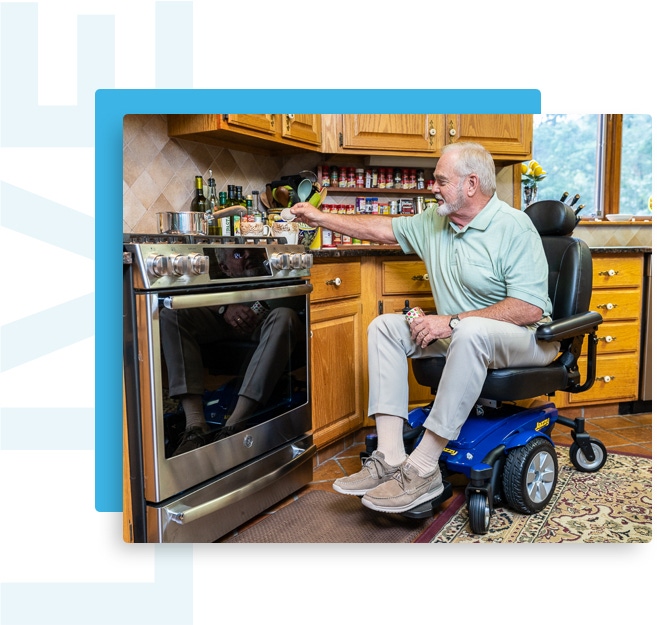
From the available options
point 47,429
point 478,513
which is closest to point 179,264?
point 47,429

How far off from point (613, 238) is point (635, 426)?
34.5 inches

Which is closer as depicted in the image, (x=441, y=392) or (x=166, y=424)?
(x=166, y=424)

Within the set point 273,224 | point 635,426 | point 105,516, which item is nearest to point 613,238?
point 635,426

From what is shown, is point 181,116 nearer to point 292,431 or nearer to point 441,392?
point 292,431

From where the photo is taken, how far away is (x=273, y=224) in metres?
1.91

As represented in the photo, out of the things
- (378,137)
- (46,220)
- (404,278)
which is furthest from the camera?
(378,137)

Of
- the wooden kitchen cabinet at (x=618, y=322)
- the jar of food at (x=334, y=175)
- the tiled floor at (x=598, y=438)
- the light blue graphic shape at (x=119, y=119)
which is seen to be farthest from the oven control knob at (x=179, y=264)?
the wooden kitchen cabinet at (x=618, y=322)

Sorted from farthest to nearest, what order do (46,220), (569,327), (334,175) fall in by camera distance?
1. (334,175)
2. (569,327)
3. (46,220)

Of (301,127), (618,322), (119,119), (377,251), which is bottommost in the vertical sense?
(618,322)

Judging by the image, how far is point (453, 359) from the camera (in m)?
1.56

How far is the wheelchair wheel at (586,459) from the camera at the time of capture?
1.91 meters

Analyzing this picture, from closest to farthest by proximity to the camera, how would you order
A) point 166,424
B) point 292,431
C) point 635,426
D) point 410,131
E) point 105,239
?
1. point 166,424
2. point 105,239
3. point 292,431
4. point 635,426
5. point 410,131

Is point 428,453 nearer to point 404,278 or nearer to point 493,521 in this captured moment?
point 493,521

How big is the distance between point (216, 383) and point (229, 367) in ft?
0.20
